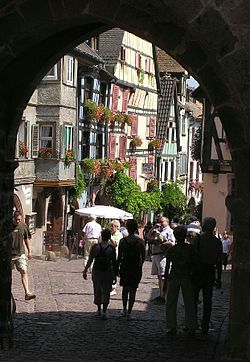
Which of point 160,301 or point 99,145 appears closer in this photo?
point 160,301

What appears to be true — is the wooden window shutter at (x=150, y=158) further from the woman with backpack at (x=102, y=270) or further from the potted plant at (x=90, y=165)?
the woman with backpack at (x=102, y=270)

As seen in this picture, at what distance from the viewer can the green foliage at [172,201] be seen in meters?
50.3

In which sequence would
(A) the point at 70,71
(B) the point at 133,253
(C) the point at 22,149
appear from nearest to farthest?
(B) the point at 133,253
(C) the point at 22,149
(A) the point at 70,71

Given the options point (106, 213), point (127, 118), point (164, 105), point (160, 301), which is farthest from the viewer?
point (164, 105)

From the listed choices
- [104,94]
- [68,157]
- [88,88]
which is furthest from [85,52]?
[104,94]

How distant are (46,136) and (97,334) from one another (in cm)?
2141

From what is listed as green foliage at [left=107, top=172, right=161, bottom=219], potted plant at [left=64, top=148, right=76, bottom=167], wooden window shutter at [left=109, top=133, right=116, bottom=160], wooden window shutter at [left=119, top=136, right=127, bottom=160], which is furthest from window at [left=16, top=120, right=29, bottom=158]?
wooden window shutter at [left=119, top=136, right=127, bottom=160]

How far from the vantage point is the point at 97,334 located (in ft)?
34.1

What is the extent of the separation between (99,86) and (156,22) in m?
31.7

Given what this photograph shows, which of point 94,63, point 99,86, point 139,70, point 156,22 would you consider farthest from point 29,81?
point 139,70

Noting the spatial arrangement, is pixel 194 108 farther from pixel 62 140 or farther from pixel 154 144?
pixel 62 140

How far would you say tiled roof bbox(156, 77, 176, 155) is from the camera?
53.2m

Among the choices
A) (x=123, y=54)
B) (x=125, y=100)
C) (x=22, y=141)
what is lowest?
(x=22, y=141)

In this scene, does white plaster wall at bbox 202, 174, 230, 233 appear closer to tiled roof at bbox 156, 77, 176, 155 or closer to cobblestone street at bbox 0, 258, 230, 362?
cobblestone street at bbox 0, 258, 230, 362
